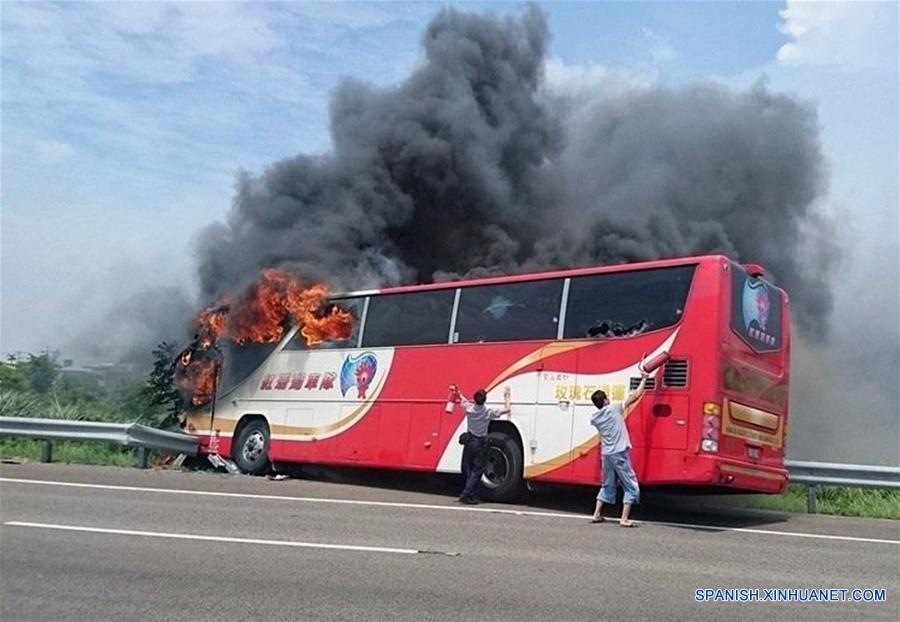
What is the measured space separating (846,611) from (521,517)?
14.7 ft

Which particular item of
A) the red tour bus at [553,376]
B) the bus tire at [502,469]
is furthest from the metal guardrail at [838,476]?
the bus tire at [502,469]

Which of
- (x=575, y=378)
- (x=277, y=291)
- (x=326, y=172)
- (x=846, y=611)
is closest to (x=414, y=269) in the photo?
(x=326, y=172)

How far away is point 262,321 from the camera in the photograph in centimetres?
1551

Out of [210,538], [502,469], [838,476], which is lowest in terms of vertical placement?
[210,538]

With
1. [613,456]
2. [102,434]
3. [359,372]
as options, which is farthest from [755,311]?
[102,434]

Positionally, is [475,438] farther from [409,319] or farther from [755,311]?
[755,311]

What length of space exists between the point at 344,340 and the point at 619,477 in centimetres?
549

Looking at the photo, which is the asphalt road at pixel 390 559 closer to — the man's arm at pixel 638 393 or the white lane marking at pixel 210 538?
the white lane marking at pixel 210 538

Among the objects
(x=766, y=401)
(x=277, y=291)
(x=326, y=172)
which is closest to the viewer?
(x=766, y=401)

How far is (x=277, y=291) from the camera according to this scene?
15.4 m

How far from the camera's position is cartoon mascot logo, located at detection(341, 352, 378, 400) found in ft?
45.5

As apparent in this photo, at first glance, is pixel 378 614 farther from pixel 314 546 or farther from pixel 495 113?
pixel 495 113

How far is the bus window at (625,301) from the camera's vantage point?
430 inches

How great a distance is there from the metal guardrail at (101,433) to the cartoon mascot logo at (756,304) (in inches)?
363
